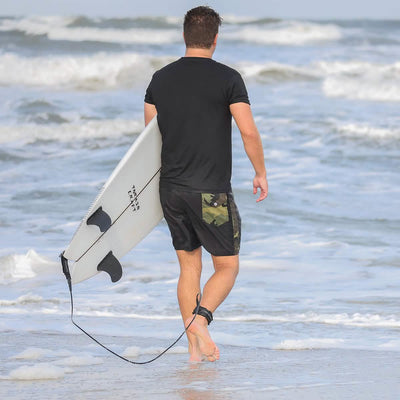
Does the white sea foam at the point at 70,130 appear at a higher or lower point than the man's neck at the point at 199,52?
lower

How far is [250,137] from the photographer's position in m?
3.52

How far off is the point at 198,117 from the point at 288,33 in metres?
33.2

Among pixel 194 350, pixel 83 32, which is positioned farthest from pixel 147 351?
pixel 83 32

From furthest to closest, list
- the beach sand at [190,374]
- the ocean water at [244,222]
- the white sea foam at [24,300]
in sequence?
the white sea foam at [24,300] → the ocean water at [244,222] → the beach sand at [190,374]

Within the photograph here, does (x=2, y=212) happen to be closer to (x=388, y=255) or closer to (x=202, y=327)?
(x=388, y=255)

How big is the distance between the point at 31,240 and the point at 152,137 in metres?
3.35

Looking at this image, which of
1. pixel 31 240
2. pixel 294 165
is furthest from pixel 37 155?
pixel 31 240

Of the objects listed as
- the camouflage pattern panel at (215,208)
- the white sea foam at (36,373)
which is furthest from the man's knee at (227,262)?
the white sea foam at (36,373)

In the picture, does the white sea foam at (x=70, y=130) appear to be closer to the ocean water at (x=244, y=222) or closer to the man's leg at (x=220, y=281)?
the ocean water at (x=244, y=222)

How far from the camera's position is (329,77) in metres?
22.5

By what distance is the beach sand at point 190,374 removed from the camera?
10.6ft

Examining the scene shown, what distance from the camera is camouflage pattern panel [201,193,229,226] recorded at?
11.8ft

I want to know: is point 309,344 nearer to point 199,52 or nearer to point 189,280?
point 189,280

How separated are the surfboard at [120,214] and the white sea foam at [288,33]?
29.3 m
